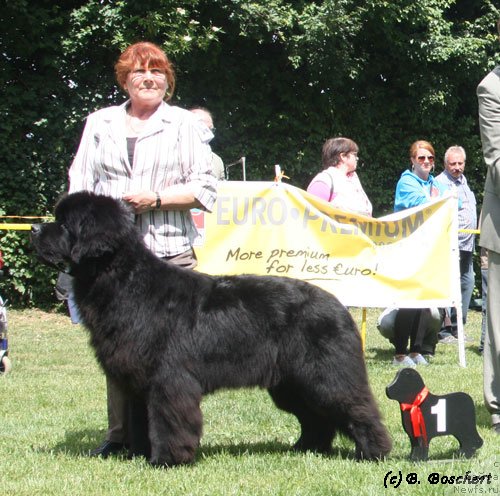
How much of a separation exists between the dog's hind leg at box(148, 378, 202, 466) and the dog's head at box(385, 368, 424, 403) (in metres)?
0.97

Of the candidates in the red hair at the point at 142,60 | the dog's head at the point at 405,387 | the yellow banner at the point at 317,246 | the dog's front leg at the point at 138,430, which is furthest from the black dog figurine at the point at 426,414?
the yellow banner at the point at 317,246

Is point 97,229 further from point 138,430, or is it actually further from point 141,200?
point 138,430

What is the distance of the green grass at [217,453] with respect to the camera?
12.7 feet

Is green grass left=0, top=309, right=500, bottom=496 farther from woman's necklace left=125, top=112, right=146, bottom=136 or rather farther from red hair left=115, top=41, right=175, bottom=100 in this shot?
red hair left=115, top=41, right=175, bottom=100

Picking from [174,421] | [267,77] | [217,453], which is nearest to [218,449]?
[217,453]

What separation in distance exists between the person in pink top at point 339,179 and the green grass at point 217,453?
161 centimetres

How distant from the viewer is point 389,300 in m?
8.14

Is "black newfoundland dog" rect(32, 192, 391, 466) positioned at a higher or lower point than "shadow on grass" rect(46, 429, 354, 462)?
higher

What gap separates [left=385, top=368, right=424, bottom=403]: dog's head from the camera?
13.7 feet

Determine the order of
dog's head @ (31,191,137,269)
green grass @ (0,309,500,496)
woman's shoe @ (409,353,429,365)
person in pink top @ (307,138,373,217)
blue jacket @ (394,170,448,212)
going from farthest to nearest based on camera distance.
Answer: blue jacket @ (394,170,448,212) → woman's shoe @ (409,353,429,365) → person in pink top @ (307,138,373,217) → dog's head @ (31,191,137,269) → green grass @ (0,309,500,496)

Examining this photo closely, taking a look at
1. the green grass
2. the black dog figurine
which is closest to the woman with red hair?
the green grass

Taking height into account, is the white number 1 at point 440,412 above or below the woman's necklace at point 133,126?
below

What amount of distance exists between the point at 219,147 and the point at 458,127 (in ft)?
15.0

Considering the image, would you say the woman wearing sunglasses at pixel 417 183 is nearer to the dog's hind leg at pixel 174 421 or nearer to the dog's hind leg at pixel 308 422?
the dog's hind leg at pixel 308 422
